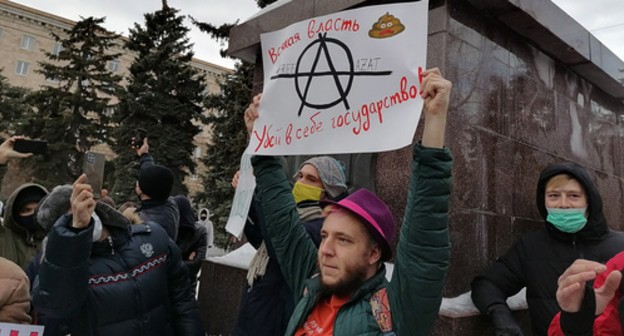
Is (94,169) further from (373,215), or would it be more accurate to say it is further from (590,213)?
(590,213)

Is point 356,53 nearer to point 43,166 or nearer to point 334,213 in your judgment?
point 334,213

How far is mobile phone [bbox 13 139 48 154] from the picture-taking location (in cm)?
263

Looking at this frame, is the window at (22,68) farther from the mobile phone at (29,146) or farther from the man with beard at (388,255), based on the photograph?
the man with beard at (388,255)

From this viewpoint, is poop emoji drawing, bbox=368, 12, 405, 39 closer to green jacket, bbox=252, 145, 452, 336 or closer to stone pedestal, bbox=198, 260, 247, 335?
green jacket, bbox=252, 145, 452, 336

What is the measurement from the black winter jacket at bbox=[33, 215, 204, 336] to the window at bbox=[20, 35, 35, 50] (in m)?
49.0

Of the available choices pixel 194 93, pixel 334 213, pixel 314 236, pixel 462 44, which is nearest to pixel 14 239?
pixel 314 236

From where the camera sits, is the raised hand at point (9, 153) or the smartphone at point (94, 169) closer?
the smartphone at point (94, 169)

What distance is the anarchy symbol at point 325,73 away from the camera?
219 cm

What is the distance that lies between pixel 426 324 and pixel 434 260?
0.23m

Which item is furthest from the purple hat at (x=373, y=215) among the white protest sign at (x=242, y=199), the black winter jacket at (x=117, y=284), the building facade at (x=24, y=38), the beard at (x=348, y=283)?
the building facade at (x=24, y=38)

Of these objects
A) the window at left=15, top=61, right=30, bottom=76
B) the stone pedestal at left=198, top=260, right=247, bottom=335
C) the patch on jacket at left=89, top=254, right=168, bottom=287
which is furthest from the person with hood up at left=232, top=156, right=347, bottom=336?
the window at left=15, top=61, right=30, bottom=76

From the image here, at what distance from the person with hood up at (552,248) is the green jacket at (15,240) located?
3.25 metres

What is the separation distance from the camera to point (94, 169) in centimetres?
186

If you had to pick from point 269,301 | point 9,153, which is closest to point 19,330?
point 269,301
